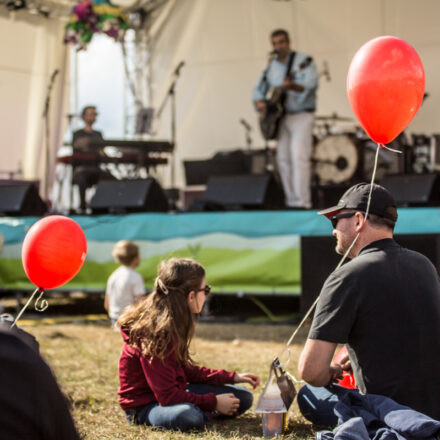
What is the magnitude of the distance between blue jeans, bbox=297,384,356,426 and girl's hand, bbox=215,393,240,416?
0.34 meters

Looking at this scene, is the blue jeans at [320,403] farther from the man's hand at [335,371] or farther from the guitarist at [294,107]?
the guitarist at [294,107]

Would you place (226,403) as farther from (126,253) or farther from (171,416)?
(126,253)

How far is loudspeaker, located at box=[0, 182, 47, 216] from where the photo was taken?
25.5 feet

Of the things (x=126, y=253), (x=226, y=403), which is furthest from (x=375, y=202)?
(x=126, y=253)

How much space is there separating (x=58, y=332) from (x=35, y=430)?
5.73m

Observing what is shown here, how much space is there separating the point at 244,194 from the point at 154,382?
13.5 ft

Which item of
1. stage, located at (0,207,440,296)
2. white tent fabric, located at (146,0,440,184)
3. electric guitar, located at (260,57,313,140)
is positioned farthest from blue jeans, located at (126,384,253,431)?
white tent fabric, located at (146,0,440,184)

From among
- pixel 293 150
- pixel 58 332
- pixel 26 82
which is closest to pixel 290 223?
pixel 293 150

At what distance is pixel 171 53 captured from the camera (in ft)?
38.4

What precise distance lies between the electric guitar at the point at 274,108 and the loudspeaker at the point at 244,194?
0.60 meters

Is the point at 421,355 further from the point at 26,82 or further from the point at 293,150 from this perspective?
the point at 26,82

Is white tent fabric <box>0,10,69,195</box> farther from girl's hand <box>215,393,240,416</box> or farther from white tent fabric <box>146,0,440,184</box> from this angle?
girl's hand <box>215,393,240,416</box>

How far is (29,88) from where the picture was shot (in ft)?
38.5

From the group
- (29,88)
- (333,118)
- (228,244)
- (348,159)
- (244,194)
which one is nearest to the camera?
(228,244)
